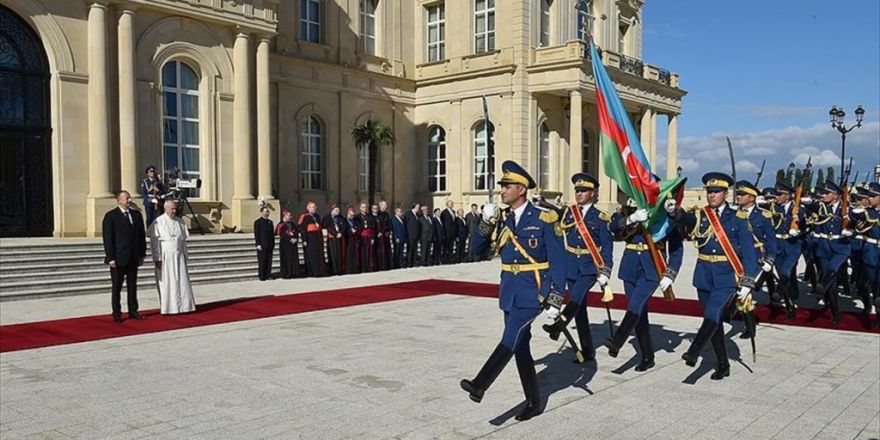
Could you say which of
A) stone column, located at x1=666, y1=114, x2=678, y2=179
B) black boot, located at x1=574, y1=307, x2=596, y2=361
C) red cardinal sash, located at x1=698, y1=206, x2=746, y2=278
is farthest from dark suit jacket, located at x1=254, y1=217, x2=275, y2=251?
stone column, located at x1=666, y1=114, x2=678, y2=179

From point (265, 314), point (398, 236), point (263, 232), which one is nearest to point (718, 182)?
point (265, 314)

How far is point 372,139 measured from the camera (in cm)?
2825

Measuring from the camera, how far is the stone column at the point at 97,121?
18.6m

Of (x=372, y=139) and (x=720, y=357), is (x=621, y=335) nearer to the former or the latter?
(x=720, y=357)

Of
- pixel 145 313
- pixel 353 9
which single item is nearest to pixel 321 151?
pixel 353 9

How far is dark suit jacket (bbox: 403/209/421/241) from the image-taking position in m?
→ 20.5

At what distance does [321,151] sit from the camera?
94.8ft

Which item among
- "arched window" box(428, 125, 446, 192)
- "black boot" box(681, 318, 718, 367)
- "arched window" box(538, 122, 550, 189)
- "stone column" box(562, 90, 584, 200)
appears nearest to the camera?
"black boot" box(681, 318, 718, 367)

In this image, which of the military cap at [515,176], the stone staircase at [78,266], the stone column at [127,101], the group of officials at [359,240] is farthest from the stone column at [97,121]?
the military cap at [515,176]

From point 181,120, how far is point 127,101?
6.92 ft

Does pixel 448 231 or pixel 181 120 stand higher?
pixel 181 120

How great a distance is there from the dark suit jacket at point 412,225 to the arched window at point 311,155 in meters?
8.64

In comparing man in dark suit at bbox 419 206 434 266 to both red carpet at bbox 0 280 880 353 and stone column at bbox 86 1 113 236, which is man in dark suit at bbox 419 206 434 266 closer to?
red carpet at bbox 0 280 880 353

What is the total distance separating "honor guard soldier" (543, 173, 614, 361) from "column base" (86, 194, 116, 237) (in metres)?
14.4
